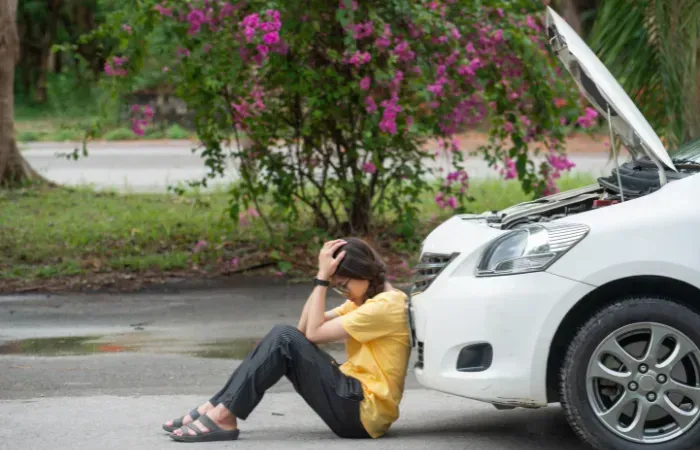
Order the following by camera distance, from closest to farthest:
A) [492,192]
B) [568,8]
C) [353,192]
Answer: [353,192], [492,192], [568,8]

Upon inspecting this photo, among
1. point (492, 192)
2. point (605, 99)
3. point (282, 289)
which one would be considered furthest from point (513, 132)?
point (605, 99)

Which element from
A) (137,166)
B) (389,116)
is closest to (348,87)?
(389,116)

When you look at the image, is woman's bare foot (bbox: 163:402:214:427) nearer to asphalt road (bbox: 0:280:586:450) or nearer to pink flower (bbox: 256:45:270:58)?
asphalt road (bbox: 0:280:586:450)

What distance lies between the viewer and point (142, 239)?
12070 millimetres

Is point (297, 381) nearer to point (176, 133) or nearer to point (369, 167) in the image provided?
point (369, 167)

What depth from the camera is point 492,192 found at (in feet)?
50.5

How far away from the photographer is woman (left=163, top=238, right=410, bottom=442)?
5395mm

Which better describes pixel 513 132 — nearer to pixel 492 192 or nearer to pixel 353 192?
pixel 353 192

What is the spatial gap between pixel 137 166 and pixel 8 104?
6606 mm

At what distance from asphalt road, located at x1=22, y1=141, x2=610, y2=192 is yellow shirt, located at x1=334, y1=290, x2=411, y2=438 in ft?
36.2

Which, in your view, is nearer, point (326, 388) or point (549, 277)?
point (549, 277)

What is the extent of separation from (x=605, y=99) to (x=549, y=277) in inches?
37.3

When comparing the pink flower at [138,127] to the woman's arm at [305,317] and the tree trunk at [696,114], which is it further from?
the woman's arm at [305,317]

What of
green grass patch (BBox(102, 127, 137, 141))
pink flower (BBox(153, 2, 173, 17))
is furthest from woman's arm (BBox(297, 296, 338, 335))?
green grass patch (BBox(102, 127, 137, 141))
